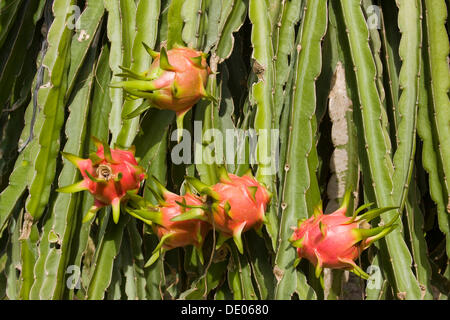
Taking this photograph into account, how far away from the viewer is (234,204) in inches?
39.5

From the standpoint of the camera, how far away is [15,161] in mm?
1428

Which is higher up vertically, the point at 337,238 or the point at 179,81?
the point at 179,81

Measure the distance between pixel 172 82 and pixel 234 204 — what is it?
0.79 feet

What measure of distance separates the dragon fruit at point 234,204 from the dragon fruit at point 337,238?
86 mm

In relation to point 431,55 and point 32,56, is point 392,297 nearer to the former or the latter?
point 431,55

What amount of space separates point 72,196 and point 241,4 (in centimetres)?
52

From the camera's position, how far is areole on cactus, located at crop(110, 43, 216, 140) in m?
1.06

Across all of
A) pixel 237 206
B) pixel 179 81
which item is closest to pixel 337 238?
pixel 237 206

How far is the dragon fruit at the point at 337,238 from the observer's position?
3.29ft

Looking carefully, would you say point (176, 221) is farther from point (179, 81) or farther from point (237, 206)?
point (179, 81)

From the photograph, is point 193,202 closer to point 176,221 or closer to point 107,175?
point 176,221

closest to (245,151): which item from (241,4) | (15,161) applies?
(241,4)

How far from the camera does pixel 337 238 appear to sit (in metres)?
1.00

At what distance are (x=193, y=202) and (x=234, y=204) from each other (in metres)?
0.08
